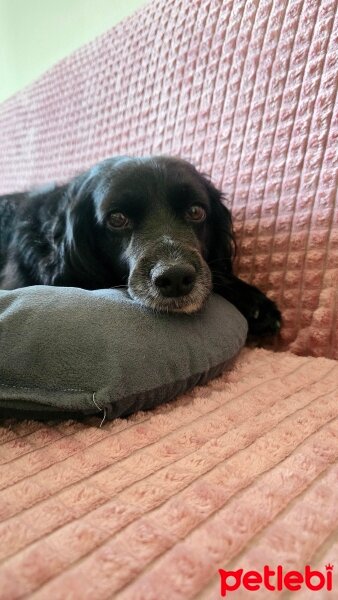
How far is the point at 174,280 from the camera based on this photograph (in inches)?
35.4

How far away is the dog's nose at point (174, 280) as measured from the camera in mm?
895

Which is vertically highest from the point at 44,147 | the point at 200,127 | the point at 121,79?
the point at 121,79

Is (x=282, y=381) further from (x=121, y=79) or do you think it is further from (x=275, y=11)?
(x=121, y=79)

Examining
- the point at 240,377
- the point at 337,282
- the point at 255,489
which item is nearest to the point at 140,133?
the point at 337,282

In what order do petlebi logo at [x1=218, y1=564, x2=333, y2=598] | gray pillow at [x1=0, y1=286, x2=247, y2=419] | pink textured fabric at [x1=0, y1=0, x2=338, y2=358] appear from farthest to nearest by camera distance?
pink textured fabric at [x1=0, y1=0, x2=338, y2=358] < gray pillow at [x1=0, y1=286, x2=247, y2=419] < petlebi logo at [x1=218, y1=564, x2=333, y2=598]

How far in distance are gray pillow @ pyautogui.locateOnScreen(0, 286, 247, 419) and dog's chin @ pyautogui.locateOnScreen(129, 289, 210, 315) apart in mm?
36

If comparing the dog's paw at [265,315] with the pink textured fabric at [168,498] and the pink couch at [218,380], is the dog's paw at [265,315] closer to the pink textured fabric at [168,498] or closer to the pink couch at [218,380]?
the pink couch at [218,380]

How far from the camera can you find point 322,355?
102cm

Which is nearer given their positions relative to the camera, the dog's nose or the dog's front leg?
the dog's nose

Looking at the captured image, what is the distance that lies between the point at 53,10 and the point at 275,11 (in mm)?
1784

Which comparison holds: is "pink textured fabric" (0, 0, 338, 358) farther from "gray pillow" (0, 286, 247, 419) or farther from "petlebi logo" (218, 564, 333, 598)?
"petlebi logo" (218, 564, 333, 598)

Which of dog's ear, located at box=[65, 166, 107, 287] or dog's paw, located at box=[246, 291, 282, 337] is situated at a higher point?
dog's ear, located at box=[65, 166, 107, 287]

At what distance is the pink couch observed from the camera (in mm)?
419

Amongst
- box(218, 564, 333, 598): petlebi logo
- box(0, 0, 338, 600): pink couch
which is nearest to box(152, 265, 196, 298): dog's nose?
box(0, 0, 338, 600): pink couch
